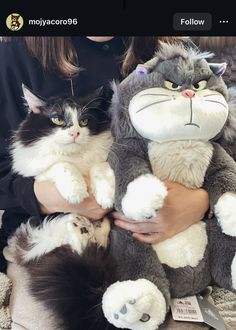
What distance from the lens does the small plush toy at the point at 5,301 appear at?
0.88 meters

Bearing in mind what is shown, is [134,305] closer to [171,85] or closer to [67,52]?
[171,85]

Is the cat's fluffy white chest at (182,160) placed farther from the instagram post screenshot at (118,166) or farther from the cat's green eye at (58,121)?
the cat's green eye at (58,121)

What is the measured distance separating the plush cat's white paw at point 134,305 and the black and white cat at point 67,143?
0.54 ft

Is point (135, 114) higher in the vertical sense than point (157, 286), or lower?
higher

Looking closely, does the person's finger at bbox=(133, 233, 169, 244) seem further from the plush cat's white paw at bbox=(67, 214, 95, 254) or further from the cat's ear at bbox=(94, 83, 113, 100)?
the cat's ear at bbox=(94, 83, 113, 100)

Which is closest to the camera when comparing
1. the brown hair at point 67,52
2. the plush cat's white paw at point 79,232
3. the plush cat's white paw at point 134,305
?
the plush cat's white paw at point 134,305

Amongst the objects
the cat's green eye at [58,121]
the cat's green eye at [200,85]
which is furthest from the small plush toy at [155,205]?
the cat's green eye at [58,121]

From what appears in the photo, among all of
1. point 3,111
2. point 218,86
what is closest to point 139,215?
point 218,86

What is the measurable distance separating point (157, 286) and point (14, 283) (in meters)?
0.32

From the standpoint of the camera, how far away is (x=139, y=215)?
30.8 inches

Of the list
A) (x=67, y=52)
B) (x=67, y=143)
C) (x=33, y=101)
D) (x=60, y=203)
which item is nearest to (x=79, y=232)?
(x=60, y=203)

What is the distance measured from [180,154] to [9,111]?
0.39 metres

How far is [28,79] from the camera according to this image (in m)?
0.99

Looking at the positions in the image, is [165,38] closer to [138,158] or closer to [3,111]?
[138,158]
